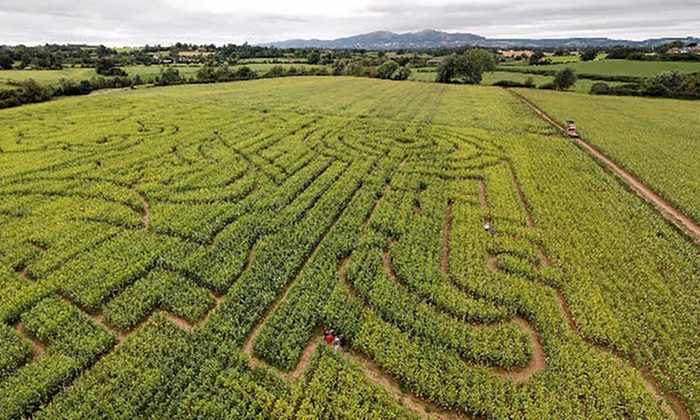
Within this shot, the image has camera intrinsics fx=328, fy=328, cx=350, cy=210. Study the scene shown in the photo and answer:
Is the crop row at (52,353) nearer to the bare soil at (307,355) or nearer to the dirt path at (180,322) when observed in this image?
the dirt path at (180,322)

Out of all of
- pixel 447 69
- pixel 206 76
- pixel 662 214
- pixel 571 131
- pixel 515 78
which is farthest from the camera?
pixel 515 78

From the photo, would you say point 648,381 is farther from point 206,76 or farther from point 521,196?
point 206,76

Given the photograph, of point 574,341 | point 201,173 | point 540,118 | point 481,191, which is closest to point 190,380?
point 574,341

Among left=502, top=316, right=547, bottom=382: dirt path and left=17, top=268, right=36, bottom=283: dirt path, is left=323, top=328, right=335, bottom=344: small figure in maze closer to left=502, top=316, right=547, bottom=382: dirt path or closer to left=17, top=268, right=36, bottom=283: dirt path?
left=502, top=316, right=547, bottom=382: dirt path

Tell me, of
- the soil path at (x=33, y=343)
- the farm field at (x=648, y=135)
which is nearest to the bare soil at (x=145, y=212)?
the soil path at (x=33, y=343)

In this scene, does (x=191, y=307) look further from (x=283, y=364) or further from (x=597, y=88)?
(x=597, y=88)

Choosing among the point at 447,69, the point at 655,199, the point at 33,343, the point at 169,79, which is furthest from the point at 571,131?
the point at 169,79

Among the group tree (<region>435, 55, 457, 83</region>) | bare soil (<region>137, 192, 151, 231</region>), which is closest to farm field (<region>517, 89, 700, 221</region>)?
tree (<region>435, 55, 457, 83</region>)
